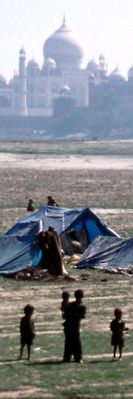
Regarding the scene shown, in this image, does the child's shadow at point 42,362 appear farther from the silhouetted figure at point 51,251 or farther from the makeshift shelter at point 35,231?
the makeshift shelter at point 35,231

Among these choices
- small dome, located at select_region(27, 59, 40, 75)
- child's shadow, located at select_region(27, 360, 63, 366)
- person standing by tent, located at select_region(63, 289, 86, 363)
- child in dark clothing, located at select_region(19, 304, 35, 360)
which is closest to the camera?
child's shadow, located at select_region(27, 360, 63, 366)

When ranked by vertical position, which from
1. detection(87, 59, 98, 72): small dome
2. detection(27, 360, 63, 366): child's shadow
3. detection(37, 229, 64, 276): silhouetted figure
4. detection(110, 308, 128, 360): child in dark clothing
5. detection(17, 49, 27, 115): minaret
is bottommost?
detection(17, 49, 27, 115): minaret

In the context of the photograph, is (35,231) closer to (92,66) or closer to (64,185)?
(64,185)

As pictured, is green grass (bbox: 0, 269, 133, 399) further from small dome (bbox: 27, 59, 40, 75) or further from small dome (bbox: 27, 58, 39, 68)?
small dome (bbox: 27, 58, 39, 68)

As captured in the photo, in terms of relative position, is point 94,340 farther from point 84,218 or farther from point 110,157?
point 110,157

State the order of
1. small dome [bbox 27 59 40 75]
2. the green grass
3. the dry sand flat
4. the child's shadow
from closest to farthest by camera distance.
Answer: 1. the green grass
2. the child's shadow
3. the dry sand flat
4. small dome [bbox 27 59 40 75]

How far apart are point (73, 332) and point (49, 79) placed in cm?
16201

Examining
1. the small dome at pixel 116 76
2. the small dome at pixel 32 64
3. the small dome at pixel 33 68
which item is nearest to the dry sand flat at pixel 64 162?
the small dome at pixel 116 76

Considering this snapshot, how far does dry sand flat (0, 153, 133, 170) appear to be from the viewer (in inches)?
2589

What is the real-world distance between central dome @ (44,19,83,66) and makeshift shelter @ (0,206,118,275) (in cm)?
14749

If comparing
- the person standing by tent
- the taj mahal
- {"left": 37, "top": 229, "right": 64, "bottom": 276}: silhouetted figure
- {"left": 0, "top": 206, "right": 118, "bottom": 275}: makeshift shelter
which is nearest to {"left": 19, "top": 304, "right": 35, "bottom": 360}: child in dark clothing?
the person standing by tent

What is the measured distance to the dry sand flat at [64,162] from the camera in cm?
6575

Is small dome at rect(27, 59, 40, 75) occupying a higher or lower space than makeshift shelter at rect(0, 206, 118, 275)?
lower

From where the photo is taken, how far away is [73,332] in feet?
43.1
